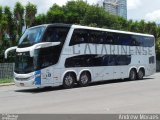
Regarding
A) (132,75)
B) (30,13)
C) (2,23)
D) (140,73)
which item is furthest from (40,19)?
(132,75)

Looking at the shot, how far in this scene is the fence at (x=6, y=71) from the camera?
31516 mm

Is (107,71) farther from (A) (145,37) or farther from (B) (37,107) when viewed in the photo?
(B) (37,107)

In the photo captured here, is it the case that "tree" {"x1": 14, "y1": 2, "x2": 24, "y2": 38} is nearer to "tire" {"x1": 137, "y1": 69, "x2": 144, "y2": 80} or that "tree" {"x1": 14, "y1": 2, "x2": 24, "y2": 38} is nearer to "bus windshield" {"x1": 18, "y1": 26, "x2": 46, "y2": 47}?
"tire" {"x1": 137, "y1": 69, "x2": 144, "y2": 80}

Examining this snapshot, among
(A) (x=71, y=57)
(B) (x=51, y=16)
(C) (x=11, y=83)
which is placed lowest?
(C) (x=11, y=83)

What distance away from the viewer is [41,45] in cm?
1959

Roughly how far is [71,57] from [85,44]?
1.51 meters

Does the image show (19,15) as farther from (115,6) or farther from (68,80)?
(115,6)

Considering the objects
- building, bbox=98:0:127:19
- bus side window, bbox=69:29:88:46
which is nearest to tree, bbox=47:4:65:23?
bus side window, bbox=69:29:88:46

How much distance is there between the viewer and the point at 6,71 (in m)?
31.9

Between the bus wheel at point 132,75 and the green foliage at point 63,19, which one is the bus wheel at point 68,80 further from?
the green foliage at point 63,19

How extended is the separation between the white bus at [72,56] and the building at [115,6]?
44481mm

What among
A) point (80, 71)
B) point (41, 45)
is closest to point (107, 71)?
point (80, 71)

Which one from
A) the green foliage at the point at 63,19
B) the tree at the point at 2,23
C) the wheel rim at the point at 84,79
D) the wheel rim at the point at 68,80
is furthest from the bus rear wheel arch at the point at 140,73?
the tree at the point at 2,23

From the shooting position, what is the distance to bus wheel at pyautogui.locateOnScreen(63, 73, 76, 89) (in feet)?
70.0
